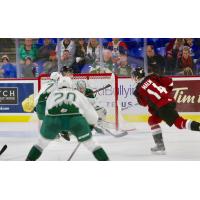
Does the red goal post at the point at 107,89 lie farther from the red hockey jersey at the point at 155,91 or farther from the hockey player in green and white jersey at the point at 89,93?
the red hockey jersey at the point at 155,91

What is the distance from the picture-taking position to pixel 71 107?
4438 mm

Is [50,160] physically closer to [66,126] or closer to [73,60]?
[66,126]

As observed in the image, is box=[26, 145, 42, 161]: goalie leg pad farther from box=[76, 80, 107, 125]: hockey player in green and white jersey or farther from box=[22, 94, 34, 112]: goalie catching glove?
box=[76, 80, 107, 125]: hockey player in green and white jersey

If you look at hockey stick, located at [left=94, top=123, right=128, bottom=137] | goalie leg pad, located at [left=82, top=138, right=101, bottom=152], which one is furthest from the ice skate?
goalie leg pad, located at [left=82, top=138, right=101, bottom=152]

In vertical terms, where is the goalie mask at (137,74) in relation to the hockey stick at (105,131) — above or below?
above

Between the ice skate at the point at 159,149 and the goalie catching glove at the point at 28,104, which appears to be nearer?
the ice skate at the point at 159,149

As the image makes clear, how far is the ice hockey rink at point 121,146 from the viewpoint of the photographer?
4.42m

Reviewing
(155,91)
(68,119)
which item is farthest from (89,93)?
(155,91)

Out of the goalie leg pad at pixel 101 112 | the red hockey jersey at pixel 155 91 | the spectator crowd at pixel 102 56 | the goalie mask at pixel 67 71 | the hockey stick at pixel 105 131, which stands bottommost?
the hockey stick at pixel 105 131

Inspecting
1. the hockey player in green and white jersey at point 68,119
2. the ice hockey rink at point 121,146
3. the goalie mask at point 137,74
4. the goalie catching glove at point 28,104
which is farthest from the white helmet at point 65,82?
the goalie mask at point 137,74

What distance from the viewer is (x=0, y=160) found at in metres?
4.47

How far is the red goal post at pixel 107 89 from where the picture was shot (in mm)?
4480

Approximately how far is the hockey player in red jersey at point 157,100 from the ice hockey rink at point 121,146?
5 centimetres

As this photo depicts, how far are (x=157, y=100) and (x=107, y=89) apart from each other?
14.2 inches
